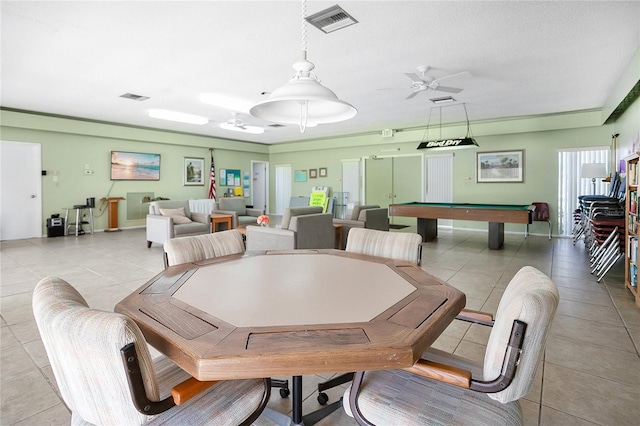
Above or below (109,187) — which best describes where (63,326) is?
below

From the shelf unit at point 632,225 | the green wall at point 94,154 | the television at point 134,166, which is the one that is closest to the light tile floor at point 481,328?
the shelf unit at point 632,225

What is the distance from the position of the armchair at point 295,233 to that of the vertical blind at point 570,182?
5.83m

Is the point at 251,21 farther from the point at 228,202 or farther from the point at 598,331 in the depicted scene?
the point at 228,202

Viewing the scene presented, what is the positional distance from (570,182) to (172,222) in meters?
8.48

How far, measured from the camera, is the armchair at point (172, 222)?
19.9ft

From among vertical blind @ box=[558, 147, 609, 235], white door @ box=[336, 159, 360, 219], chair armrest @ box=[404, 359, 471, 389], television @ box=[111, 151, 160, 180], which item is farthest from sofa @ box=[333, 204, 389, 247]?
television @ box=[111, 151, 160, 180]

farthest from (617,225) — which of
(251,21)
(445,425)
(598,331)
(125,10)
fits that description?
(125,10)

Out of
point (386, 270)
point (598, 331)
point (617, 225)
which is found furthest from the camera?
point (617, 225)

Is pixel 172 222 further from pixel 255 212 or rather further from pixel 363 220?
pixel 363 220

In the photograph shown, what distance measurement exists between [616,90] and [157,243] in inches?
333

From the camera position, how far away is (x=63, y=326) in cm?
89

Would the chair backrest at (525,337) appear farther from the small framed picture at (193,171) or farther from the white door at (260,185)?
the white door at (260,185)

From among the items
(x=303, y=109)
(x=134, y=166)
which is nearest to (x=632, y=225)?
(x=303, y=109)

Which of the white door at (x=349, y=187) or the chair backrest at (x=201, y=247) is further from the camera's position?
the white door at (x=349, y=187)
